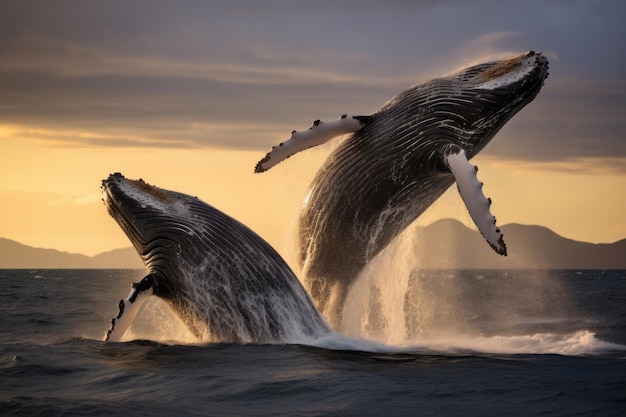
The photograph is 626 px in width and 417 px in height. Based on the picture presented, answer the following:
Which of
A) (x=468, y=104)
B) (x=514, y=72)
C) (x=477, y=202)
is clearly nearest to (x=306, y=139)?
(x=468, y=104)

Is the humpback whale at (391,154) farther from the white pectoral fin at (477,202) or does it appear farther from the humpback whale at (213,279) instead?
the humpback whale at (213,279)

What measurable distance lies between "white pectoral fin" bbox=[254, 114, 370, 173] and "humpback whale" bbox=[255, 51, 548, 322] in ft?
0.05

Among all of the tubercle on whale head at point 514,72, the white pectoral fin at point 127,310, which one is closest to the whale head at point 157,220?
the white pectoral fin at point 127,310

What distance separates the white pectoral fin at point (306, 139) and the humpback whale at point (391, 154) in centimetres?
1

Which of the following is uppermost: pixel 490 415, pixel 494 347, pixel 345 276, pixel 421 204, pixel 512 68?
pixel 512 68

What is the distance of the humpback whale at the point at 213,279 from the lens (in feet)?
39.4

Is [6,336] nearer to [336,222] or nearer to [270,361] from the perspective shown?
[336,222]

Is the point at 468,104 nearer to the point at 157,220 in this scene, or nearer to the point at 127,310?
the point at 157,220

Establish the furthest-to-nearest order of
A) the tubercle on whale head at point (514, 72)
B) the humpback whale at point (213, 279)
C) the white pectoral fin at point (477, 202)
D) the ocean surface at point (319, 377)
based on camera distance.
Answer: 1. the tubercle on whale head at point (514, 72)
2. the humpback whale at point (213, 279)
3. the white pectoral fin at point (477, 202)
4. the ocean surface at point (319, 377)

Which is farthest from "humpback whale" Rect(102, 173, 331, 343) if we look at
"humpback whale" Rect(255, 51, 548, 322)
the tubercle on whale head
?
the tubercle on whale head

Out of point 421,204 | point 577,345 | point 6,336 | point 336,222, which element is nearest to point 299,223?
point 336,222

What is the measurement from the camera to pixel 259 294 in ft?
39.7

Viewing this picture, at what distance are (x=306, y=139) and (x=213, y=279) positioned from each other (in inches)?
102

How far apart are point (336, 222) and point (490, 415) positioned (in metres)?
5.85
